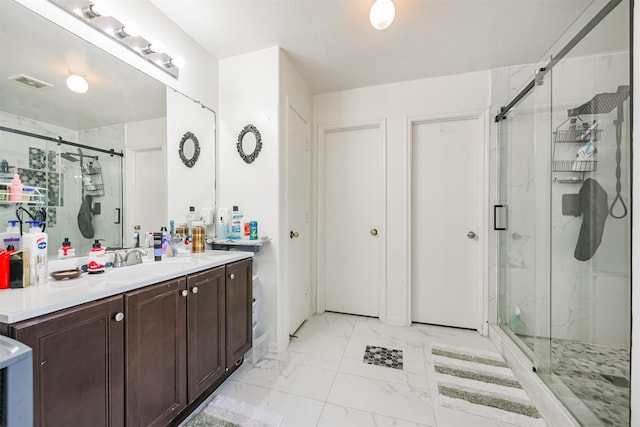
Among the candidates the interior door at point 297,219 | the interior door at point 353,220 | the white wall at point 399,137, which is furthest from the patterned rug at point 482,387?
the interior door at point 297,219

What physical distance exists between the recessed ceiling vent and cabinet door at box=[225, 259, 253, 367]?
4.11 ft

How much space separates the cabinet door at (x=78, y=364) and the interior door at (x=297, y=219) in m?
1.33

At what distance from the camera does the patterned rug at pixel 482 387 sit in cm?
146

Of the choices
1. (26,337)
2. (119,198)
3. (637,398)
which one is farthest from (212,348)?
(637,398)

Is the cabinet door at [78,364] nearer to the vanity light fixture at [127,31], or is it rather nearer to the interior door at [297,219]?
the interior door at [297,219]

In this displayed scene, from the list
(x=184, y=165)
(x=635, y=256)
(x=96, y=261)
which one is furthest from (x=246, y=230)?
(x=635, y=256)

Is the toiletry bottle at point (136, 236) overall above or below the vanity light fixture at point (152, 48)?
below

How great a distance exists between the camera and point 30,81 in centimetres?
116

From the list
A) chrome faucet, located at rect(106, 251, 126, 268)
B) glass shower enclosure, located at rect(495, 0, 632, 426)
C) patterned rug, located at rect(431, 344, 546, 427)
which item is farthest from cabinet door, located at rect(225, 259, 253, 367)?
glass shower enclosure, located at rect(495, 0, 632, 426)

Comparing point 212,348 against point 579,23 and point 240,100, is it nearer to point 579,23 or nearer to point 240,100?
point 240,100

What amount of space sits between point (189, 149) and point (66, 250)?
103cm

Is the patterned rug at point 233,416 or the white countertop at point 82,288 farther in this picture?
the patterned rug at point 233,416

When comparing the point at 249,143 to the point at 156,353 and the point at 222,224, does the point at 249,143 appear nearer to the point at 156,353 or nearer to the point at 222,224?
the point at 222,224

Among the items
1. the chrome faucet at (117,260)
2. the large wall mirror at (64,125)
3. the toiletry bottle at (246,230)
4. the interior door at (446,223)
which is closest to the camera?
the large wall mirror at (64,125)
